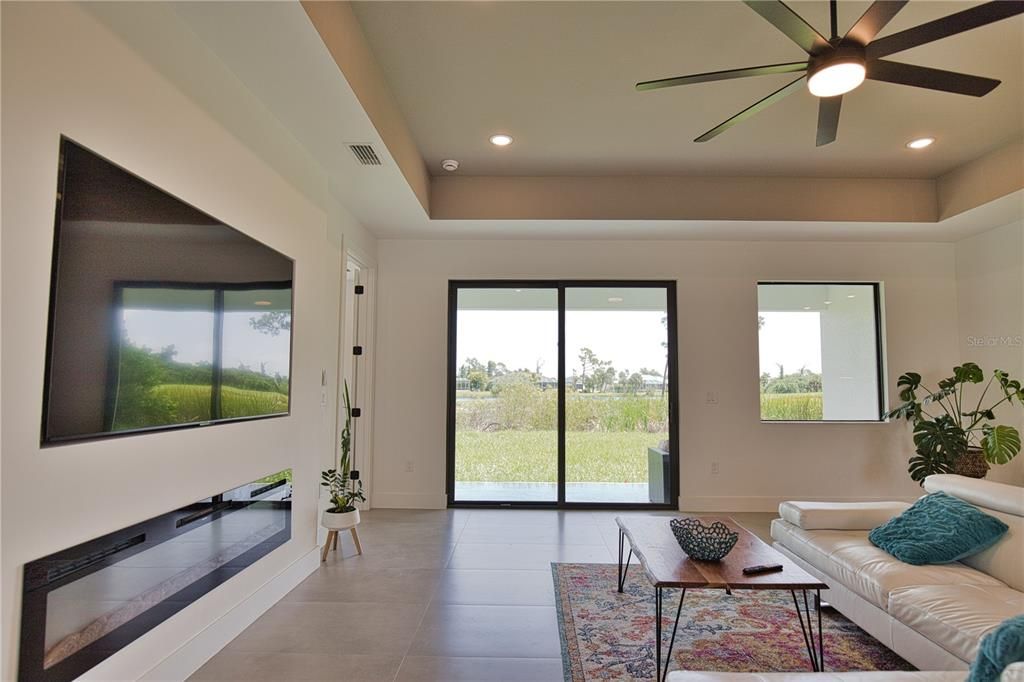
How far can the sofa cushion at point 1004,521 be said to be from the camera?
7.24ft

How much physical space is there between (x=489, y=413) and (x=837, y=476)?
11.5ft

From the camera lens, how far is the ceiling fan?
184 cm

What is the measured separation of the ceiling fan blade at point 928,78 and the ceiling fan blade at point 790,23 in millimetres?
283

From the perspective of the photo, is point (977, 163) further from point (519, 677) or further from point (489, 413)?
point (519, 677)

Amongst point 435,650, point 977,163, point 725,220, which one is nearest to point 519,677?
point 435,650

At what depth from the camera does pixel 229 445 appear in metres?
2.44

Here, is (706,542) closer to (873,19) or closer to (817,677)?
(817,677)

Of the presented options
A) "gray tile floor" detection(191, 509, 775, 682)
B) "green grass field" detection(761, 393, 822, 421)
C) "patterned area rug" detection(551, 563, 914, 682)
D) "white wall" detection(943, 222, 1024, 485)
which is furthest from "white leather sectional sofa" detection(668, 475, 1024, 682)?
"white wall" detection(943, 222, 1024, 485)

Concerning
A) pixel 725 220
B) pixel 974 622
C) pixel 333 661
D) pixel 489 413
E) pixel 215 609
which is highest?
pixel 725 220

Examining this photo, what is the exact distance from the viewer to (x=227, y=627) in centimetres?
246

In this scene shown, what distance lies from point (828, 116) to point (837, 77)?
0.49 metres

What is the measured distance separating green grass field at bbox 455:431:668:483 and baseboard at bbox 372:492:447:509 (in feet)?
1.00

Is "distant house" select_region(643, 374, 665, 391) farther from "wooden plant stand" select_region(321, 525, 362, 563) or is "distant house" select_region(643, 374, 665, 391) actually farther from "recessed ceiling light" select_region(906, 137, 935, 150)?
"wooden plant stand" select_region(321, 525, 362, 563)

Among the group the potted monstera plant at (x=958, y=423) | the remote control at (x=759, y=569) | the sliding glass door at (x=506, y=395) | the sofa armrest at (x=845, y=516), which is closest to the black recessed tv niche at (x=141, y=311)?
the remote control at (x=759, y=569)
